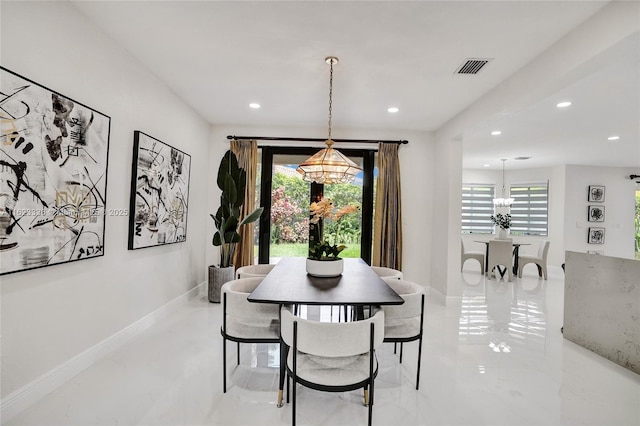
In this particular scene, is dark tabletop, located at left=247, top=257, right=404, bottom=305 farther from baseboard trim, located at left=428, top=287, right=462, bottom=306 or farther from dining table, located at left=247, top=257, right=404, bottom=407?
baseboard trim, located at left=428, top=287, right=462, bottom=306

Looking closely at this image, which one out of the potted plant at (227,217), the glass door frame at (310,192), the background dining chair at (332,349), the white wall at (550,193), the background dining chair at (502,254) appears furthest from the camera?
the white wall at (550,193)

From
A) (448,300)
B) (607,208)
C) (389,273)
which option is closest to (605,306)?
(448,300)

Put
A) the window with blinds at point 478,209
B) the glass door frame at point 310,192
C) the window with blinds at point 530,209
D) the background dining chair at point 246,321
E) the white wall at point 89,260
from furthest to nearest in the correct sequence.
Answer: the window with blinds at point 478,209 < the window with blinds at point 530,209 < the glass door frame at point 310,192 < the background dining chair at point 246,321 < the white wall at point 89,260

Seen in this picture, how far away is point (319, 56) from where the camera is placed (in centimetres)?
278

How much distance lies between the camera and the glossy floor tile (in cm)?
192

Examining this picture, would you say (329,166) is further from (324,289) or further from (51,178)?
(51,178)

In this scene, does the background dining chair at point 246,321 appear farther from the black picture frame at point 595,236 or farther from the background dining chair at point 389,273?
the black picture frame at point 595,236

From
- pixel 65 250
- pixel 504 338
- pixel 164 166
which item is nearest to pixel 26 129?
pixel 65 250

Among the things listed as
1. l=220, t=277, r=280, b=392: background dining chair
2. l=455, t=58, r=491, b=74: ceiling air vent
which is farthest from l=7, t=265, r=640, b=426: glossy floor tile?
l=455, t=58, r=491, b=74: ceiling air vent

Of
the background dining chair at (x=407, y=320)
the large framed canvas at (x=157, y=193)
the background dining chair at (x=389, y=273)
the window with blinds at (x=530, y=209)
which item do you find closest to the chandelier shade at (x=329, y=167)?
the background dining chair at (x=389, y=273)

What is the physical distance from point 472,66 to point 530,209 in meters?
7.00

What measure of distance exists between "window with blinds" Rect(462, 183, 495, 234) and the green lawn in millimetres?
Answer: 5013

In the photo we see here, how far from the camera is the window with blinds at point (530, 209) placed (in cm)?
807

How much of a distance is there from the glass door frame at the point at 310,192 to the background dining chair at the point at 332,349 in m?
3.32
